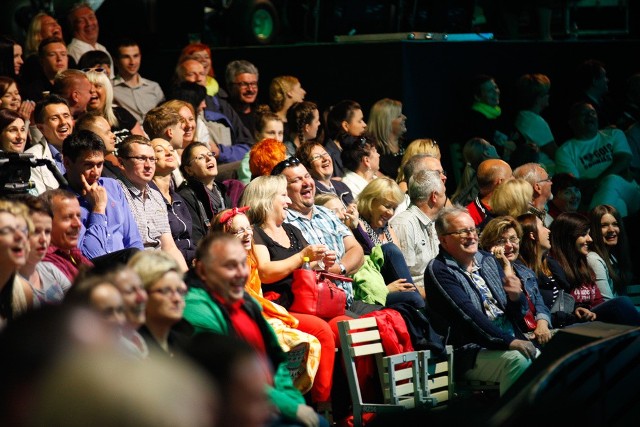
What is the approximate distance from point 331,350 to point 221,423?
3.96m

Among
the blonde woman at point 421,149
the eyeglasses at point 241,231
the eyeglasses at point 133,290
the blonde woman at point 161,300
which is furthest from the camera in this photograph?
the blonde woman at point 421,149

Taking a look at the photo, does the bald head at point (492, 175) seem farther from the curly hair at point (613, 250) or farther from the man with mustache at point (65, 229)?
the man with mustache at point (65, 229)

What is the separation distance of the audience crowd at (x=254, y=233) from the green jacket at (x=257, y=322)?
10 millimetres

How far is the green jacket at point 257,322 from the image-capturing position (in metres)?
4.93

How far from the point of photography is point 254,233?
22.3 ft

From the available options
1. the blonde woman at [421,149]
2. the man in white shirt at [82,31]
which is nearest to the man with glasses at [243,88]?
the man in white shirt at [82,31]

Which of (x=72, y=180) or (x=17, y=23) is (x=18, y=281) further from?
(x=17, y=23)

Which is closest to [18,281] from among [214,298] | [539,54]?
[214,298]

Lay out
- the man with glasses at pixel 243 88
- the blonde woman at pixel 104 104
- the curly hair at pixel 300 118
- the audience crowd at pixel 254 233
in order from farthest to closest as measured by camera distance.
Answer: the man with glasses at pixel 243 88 < the curly hair at pixel 300 118 < the blonde woman at pixel 104 104 < the audience crowd at pixel 254 233

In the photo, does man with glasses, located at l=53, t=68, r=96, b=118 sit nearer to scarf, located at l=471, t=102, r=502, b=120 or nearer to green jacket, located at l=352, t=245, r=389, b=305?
green jacket, located at l=352, t=245, r=389, b=305

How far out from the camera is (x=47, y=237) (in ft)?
16.8

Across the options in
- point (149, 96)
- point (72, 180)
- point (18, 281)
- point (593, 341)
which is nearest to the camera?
point (18, 281)

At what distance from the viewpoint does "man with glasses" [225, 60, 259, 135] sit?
980cm

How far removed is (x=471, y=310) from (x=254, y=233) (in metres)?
1.32
